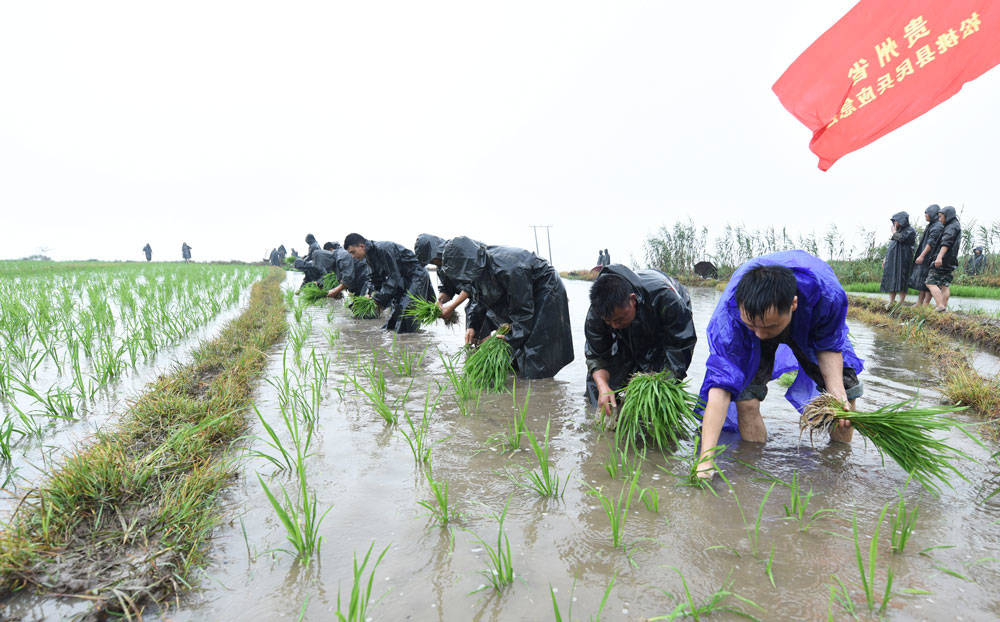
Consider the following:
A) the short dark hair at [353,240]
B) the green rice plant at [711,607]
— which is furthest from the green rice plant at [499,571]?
the short dark hair at [353,240]

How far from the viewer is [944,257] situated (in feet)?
20.9

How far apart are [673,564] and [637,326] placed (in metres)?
A: 1.53

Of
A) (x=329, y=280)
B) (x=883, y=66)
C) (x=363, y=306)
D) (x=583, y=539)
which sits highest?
(x=883, y=66)

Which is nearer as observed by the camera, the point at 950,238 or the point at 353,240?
the point at 950,238

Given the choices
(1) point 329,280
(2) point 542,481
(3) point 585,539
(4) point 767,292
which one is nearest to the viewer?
(3) point 585,539

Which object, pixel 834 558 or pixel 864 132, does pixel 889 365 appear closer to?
pixel 864 132

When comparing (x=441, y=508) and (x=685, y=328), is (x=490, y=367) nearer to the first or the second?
(x=685, y=328)

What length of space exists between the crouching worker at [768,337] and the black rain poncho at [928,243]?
5.65 meters

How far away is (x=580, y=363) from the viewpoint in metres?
4.86

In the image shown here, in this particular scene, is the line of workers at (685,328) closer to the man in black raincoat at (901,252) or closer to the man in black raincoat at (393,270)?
the man in black raincoat at (393,270)

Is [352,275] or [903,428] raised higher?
[352,275]

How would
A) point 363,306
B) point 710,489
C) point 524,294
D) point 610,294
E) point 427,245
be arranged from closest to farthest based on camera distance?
1. point 710,489
2. point 610,294
3. point 524,294
4. point 427,245
5. point 363,306

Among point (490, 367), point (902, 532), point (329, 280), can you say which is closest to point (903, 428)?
point (902, 532)

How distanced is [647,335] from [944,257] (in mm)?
5973
